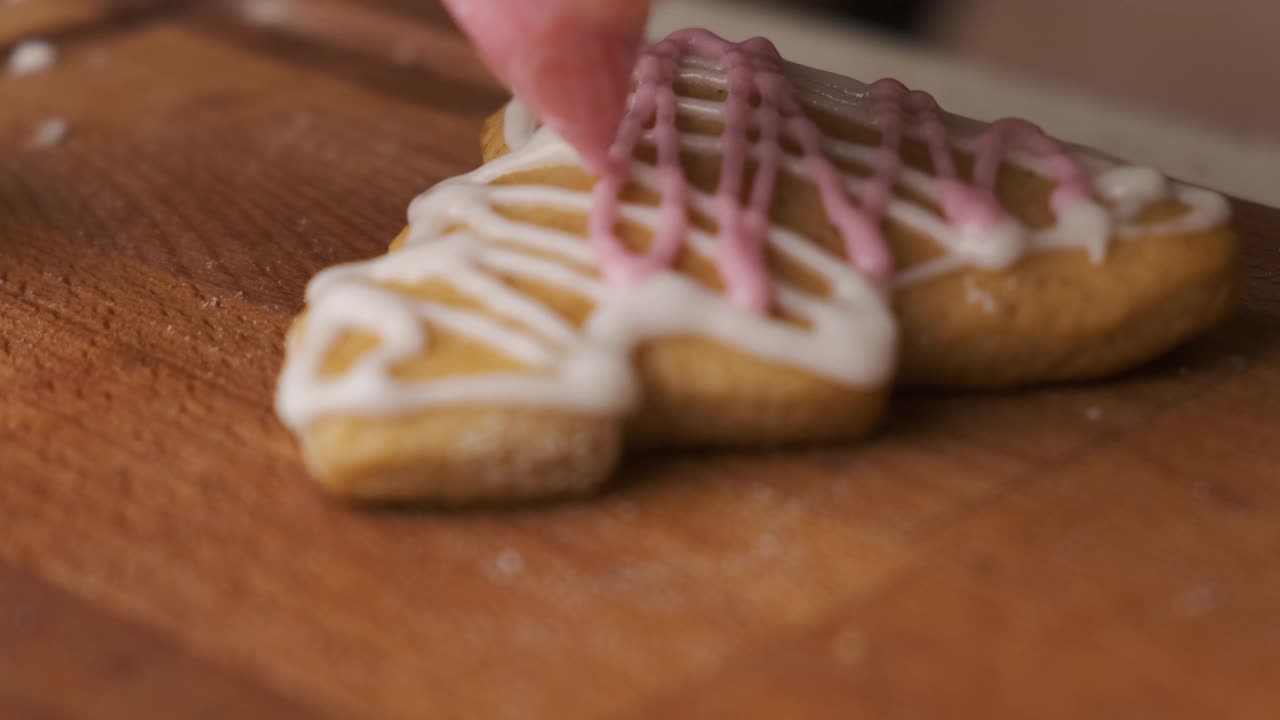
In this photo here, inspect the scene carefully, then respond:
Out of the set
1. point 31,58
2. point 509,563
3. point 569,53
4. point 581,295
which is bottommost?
point 31,58

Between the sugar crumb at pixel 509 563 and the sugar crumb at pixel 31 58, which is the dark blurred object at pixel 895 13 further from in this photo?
the sugar crumb at pixel 509 563

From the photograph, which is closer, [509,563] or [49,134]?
[509,563]

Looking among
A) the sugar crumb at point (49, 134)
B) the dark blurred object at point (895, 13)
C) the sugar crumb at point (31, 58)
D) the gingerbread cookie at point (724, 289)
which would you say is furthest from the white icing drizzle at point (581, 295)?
the dark blurred object at point (895, 13)

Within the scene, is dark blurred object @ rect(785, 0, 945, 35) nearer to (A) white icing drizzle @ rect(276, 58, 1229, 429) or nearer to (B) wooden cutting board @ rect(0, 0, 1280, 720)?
(B) wooden cutting board @ rect(0, 0, 1280, 720)

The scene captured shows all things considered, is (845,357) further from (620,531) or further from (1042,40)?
(1042,40)

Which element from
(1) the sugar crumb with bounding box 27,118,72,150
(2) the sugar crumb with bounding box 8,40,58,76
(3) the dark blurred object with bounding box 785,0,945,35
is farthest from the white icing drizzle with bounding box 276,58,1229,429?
(3) the dark blurred object with bounding box 785,0,945,35

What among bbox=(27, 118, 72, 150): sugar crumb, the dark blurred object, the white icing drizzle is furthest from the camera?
the dark blurred object

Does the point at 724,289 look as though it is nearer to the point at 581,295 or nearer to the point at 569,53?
the point at 581,295

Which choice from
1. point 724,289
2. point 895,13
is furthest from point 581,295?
point 895,13
